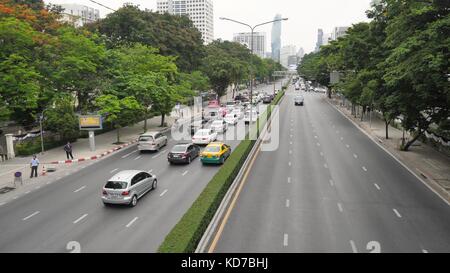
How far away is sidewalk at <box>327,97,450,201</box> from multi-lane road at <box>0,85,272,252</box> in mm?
13193

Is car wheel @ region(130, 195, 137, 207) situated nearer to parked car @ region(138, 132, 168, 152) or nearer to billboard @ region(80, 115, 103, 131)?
parked car @ region(138, 132, 168, 152)

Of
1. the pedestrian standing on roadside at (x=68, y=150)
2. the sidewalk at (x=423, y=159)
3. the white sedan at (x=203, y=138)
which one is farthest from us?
the white sedan at (x=203, y=138)

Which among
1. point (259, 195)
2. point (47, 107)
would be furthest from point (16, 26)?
point (259, 195)

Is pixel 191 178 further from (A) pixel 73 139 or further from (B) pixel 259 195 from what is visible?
(A) pixel 73 139

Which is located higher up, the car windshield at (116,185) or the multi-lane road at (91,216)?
the car windshield at (116,185)

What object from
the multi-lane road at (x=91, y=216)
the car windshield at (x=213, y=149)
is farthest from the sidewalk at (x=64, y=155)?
the car windshield at (x=213, y=149)

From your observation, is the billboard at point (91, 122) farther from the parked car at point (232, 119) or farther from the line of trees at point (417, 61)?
the line of trees at point (417, 61)

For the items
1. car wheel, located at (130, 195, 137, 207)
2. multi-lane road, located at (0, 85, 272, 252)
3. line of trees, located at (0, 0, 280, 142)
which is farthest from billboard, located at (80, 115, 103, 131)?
car wheel, located at (130, 195, 137, 207)

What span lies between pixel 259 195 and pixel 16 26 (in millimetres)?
27107

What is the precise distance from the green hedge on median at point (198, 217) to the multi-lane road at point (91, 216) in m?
1.29

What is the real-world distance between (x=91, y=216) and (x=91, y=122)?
17536 mm

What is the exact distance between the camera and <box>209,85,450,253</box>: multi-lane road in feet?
47.4

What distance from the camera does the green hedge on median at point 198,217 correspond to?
40.5ft

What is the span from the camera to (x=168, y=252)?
11766mm
